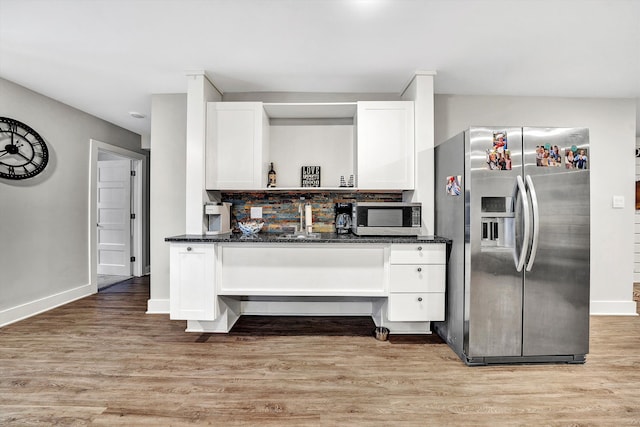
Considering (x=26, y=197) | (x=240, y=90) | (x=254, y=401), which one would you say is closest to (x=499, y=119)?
(x=240, y=90)

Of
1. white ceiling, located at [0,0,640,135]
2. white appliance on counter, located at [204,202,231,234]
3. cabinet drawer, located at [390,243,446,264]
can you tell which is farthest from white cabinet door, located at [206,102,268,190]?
cabinet drawer, located at [390,243,446,264]

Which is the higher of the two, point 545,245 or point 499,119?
point 499,119

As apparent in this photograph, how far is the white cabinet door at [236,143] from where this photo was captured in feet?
9.89

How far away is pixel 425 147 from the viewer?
293 cm

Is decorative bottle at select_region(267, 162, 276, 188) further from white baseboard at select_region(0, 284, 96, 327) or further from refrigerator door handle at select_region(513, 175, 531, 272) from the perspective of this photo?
white baseboard at select_region(0, 284, 96, 327)

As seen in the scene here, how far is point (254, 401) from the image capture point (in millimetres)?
1874

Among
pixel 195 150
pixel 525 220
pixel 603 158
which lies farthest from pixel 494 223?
pixel 195 150

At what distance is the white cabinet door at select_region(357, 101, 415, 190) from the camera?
296 centimetres

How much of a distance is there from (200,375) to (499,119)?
3.80 meters

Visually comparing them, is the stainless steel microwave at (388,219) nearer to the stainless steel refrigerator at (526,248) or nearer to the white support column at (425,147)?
the white support column at (425,147)

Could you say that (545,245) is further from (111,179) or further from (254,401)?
(111,179)

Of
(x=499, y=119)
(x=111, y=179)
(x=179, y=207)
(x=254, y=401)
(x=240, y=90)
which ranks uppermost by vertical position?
(x=240, y=90)

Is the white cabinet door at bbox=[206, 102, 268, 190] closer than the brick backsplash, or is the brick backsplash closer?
the white cabinet door at bbox=[206, 102, 268, 190]

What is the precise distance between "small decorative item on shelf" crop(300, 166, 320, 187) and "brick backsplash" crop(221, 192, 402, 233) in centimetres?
13
